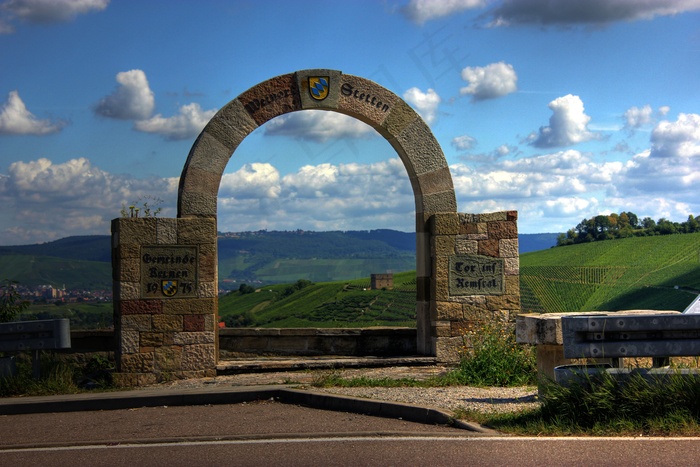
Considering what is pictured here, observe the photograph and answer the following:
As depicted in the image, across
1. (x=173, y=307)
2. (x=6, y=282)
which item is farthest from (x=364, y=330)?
(x=6, y=282)

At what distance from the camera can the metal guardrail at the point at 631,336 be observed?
23.5 feet

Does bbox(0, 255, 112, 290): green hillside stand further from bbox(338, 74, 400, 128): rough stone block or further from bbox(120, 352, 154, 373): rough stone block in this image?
bbox(338, 74, 400, 128): rough stone block

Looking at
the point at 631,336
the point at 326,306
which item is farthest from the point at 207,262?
the point at 326,306

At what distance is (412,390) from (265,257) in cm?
15149

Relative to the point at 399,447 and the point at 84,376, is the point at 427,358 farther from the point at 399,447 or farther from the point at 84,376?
the point at 399,447

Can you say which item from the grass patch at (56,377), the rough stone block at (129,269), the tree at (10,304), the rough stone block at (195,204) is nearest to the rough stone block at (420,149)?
the rough stone block at (195,204)

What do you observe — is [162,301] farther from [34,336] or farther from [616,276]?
[616,276]

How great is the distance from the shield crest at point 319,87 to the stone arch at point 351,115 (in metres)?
0.01

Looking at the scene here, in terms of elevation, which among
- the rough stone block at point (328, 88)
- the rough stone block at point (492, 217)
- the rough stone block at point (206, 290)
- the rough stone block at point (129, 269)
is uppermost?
the rough stone block at point (328, 88)

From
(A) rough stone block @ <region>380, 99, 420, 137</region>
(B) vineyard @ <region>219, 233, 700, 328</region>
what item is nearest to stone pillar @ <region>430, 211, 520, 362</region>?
(A) rough stone block @ <region>380, 99, 420, 137</region>

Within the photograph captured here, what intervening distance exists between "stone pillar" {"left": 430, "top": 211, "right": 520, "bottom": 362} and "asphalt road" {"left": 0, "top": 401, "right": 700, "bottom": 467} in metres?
4.32

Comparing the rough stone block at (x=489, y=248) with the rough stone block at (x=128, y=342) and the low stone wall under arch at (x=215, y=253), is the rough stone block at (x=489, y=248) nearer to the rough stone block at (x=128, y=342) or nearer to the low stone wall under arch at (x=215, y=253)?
the low stone wall under arch at (x=215, y=253)

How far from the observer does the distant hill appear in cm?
7800

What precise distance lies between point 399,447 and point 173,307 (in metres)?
5.74
